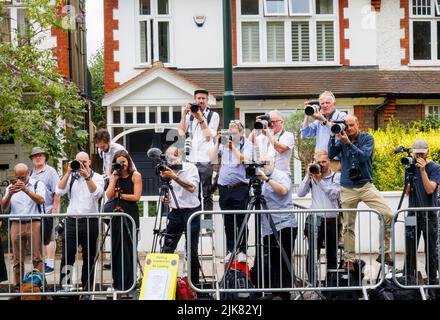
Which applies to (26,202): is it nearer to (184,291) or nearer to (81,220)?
(81,220)

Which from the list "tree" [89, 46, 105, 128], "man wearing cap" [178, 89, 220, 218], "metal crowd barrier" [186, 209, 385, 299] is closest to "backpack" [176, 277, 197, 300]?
"metal crowd barrier" [186, 209, 385, 299]

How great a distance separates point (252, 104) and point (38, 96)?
584 centimetres

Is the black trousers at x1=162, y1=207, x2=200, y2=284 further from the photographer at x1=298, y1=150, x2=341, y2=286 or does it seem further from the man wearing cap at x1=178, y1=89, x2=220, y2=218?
the photographer at x1=298, y1=150, x2=341, y2=286

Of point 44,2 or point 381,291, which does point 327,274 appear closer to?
point 381,291

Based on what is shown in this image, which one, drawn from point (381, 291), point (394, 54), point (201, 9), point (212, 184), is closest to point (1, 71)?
point (212, 184)

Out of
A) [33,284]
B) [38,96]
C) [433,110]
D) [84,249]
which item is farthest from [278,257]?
[433,110]

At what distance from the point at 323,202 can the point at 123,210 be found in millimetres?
2340

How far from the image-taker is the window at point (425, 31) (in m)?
18.4

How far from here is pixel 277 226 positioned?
8180 millimetres

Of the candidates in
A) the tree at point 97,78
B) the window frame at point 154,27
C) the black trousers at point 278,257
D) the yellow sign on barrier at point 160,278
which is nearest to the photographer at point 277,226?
the black trousers at point 278,257

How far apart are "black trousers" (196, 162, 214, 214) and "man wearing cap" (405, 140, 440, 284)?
2532mm

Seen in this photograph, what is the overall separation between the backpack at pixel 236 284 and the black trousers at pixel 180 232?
0.66 meters

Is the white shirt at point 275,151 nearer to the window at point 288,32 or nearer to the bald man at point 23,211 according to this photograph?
the bald man at point 23,211

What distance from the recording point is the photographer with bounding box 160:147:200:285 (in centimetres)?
866
